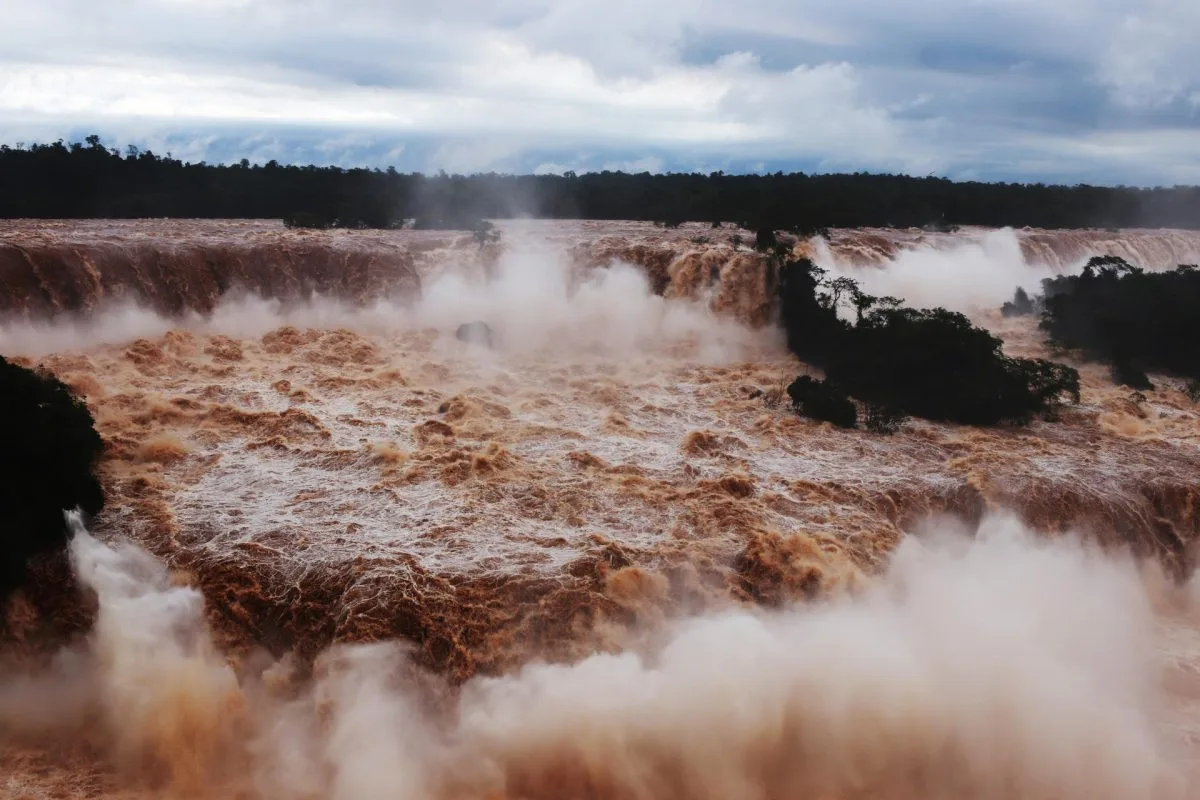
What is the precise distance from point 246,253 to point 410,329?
5672mm

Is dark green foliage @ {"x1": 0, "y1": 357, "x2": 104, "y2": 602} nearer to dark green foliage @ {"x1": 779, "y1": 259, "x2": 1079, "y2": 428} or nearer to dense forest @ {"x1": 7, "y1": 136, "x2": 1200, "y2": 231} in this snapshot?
dark green foliage @ {"x1": 779, "y1": 259, "x2": 1079, "y2": 428}

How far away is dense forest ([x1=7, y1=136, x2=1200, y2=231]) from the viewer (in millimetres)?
36094

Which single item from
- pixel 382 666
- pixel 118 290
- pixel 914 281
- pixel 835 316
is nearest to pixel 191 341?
pixel 118 290

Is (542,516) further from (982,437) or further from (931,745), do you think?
(982,437)

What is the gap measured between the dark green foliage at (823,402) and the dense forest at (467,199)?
14172mm

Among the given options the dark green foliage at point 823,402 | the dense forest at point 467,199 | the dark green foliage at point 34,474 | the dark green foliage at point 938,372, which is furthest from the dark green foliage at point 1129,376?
the dark green foliage at point 34,474

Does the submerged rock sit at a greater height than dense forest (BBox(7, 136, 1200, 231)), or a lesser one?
lesser

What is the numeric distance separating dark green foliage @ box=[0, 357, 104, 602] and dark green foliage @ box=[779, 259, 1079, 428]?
15136 millimetres

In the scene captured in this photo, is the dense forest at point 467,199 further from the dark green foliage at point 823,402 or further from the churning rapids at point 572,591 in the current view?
the churning rapids at point 572,591

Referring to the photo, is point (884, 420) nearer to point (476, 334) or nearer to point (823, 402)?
point (823, 402)

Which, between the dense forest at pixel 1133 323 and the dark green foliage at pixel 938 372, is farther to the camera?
the dense forest at pixel 1133 323

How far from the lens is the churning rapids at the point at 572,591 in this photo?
31.4 feet

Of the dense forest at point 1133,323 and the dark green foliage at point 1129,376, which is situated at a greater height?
the dense forest at point 1133,323

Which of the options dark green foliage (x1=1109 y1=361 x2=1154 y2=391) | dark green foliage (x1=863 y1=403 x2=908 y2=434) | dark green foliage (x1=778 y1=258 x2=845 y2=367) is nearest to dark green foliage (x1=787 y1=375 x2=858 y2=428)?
dark green foliage (x1=863 y1=403 x2=908 y2=434)
